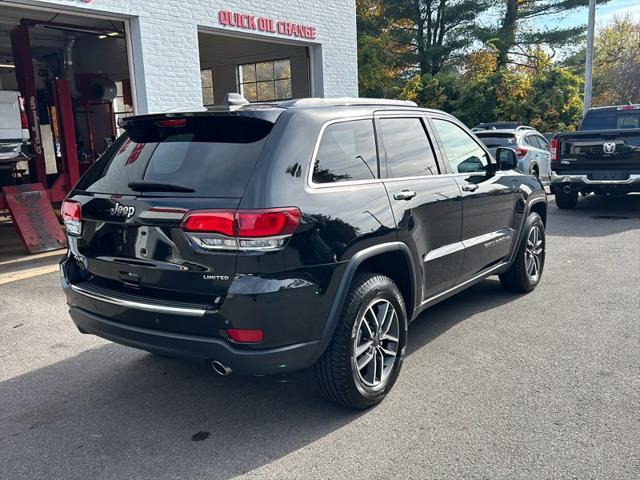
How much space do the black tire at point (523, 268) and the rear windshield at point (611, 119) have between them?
7.70 meters

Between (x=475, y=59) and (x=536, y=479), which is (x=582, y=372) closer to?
(x=536, y=479)

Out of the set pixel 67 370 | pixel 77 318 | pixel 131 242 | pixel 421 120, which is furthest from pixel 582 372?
pixel 67 370

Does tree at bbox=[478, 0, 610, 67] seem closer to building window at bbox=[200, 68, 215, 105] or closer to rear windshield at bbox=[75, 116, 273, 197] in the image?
building window at bbox=[200, 68, 215, 105]

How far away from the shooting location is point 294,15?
39.7 feet

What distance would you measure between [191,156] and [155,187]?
0.27 metres

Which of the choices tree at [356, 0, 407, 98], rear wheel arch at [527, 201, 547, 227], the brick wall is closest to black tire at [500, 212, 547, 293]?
rear wheel arch at [527, 201, 547, 227]

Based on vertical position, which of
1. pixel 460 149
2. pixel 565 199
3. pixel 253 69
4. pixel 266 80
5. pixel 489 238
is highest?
pixel 253 69

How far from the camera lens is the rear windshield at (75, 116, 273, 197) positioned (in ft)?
10.1

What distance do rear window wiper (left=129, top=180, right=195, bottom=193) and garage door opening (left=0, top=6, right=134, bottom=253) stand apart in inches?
242

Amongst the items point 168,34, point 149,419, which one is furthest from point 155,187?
point 168,34

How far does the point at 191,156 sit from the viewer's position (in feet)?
10.8

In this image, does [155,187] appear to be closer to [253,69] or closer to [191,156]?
[191,156]

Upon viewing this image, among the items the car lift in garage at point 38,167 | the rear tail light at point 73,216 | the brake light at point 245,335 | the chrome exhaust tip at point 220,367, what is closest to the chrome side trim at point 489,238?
the brake light at point 245,335

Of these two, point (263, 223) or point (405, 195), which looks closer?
point (263, 223)
